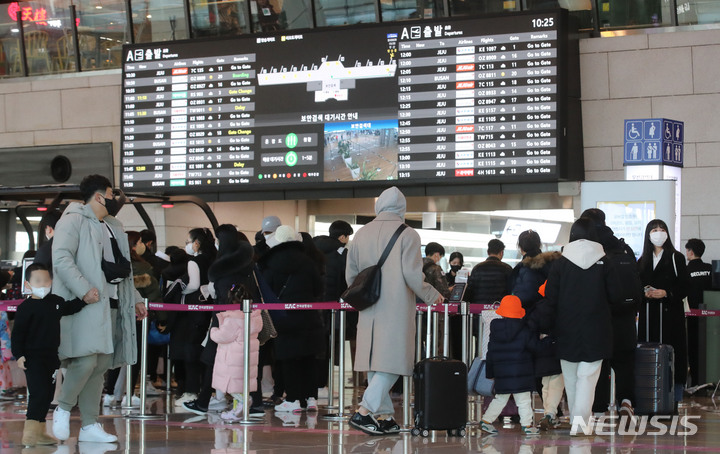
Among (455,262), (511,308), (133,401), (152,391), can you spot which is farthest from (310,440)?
(455,262)

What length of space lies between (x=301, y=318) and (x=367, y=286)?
71.5 inches

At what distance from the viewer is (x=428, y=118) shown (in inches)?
545

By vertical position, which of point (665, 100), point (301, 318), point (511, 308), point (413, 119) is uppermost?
point (665, 100)

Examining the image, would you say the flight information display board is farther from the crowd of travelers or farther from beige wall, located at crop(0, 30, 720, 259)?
the crowd of travelers

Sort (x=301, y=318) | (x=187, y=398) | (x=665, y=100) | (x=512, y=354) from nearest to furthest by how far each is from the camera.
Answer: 1. (x=512, y=354)
2. (x=301, y=318)
3. (x=187, y=398)
4. (x=665, y=100)

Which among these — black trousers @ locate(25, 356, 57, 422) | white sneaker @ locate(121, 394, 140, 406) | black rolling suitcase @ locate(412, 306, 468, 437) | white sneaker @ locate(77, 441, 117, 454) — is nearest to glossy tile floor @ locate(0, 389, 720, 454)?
white sneaker @ locate(77, 441, 117, 454)

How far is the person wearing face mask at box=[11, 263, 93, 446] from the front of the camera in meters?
7.18

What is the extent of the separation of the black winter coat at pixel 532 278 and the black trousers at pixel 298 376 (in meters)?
2.08

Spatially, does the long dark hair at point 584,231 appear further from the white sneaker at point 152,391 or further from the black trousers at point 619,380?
the white sneaker at point 152,391

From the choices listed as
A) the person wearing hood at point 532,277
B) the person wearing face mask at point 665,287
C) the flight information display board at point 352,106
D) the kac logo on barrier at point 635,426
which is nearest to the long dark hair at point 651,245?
the person wearing face mask at point 665,287

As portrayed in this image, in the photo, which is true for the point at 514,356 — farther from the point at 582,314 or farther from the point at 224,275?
the point at 224,275

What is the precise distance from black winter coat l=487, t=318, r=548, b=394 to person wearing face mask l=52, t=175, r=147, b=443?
104 inches

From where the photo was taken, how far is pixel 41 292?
7.23m

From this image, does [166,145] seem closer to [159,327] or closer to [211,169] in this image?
[211,169]
